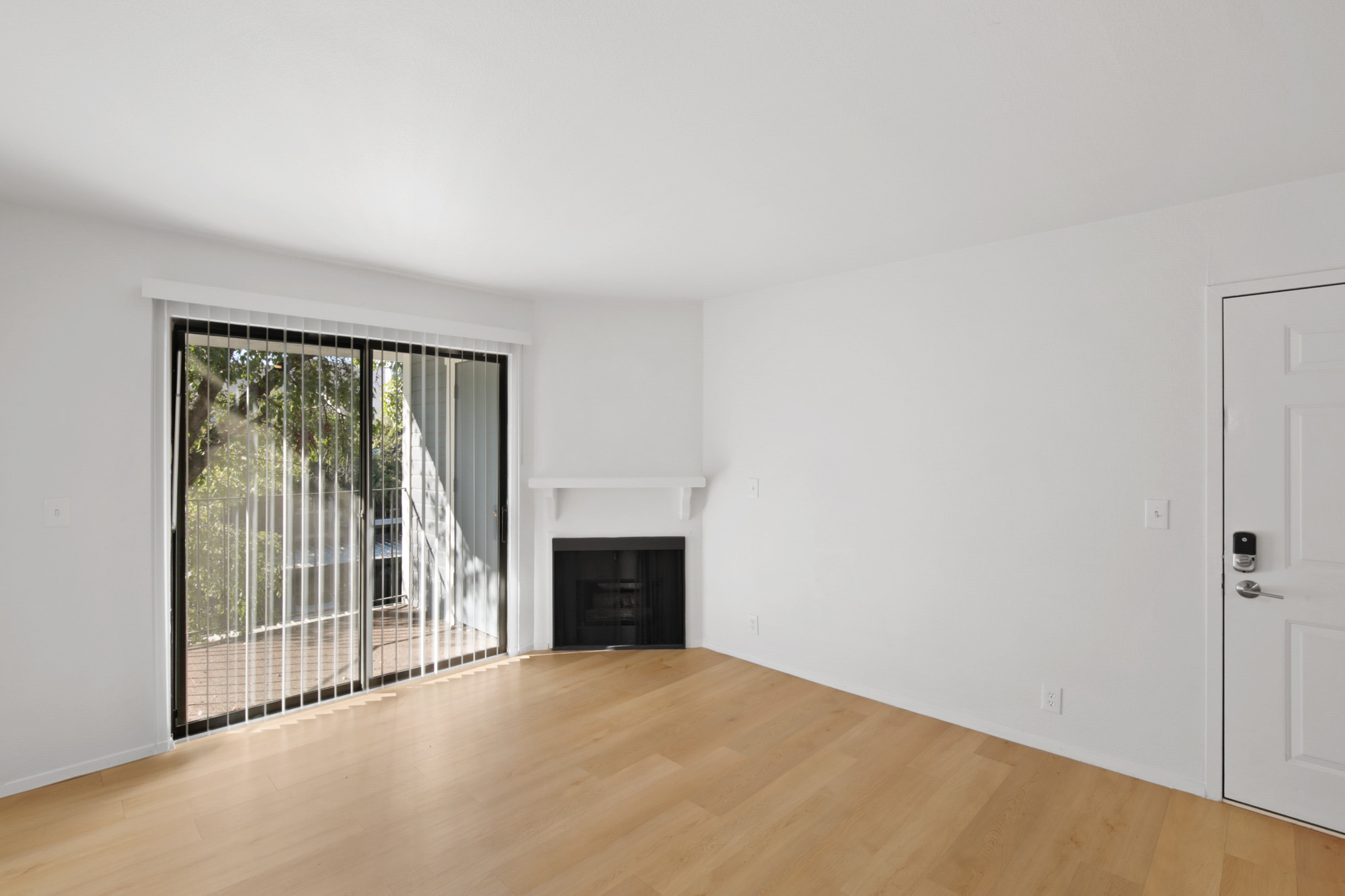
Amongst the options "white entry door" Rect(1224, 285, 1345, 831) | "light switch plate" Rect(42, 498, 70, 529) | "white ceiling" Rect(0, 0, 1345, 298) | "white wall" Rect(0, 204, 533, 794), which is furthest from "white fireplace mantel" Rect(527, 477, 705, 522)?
"white entry door" Rect(1224, 285, 1345, 831)

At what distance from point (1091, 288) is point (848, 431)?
1338 millimetres

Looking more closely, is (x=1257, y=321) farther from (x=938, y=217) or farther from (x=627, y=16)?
(x=627, y=16)

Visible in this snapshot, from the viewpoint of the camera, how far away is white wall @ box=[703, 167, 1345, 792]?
2564 millimetres

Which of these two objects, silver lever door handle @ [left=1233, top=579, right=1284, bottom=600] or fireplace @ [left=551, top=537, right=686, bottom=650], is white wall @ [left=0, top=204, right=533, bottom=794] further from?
silver lever door handle @ [left=1233, top=579, right=1284, bottom=600]

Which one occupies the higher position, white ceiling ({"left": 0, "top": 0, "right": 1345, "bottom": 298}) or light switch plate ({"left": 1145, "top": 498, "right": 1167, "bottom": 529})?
white ceiling ({"left": 0, "top": 0, "right": 1345, "bottom": 298})

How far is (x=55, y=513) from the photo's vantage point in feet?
8.58

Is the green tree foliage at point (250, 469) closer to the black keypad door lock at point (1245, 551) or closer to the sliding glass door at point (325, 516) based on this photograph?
the sliding glass door at point (325, 516)

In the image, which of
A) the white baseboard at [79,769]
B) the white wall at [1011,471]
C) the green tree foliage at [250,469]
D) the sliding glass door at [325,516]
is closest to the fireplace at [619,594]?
the sliding glass door at [325,516]

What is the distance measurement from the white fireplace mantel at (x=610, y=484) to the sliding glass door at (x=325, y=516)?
12.1 inches

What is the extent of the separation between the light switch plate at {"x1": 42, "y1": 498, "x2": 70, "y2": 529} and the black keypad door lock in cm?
479

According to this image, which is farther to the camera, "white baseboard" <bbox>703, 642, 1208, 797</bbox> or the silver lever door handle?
"white baseboard" <bbox>703, 642, 1208, 797</bbox>

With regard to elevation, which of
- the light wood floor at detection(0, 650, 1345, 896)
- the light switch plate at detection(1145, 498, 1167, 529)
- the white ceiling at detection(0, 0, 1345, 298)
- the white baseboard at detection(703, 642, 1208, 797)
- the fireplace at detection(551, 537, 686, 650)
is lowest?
the light wood floor at detection(0, 650, 1345, 896)

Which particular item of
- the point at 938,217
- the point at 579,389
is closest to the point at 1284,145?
the point at 938,217

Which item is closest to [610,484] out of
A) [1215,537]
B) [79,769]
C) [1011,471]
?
[1011,471]
